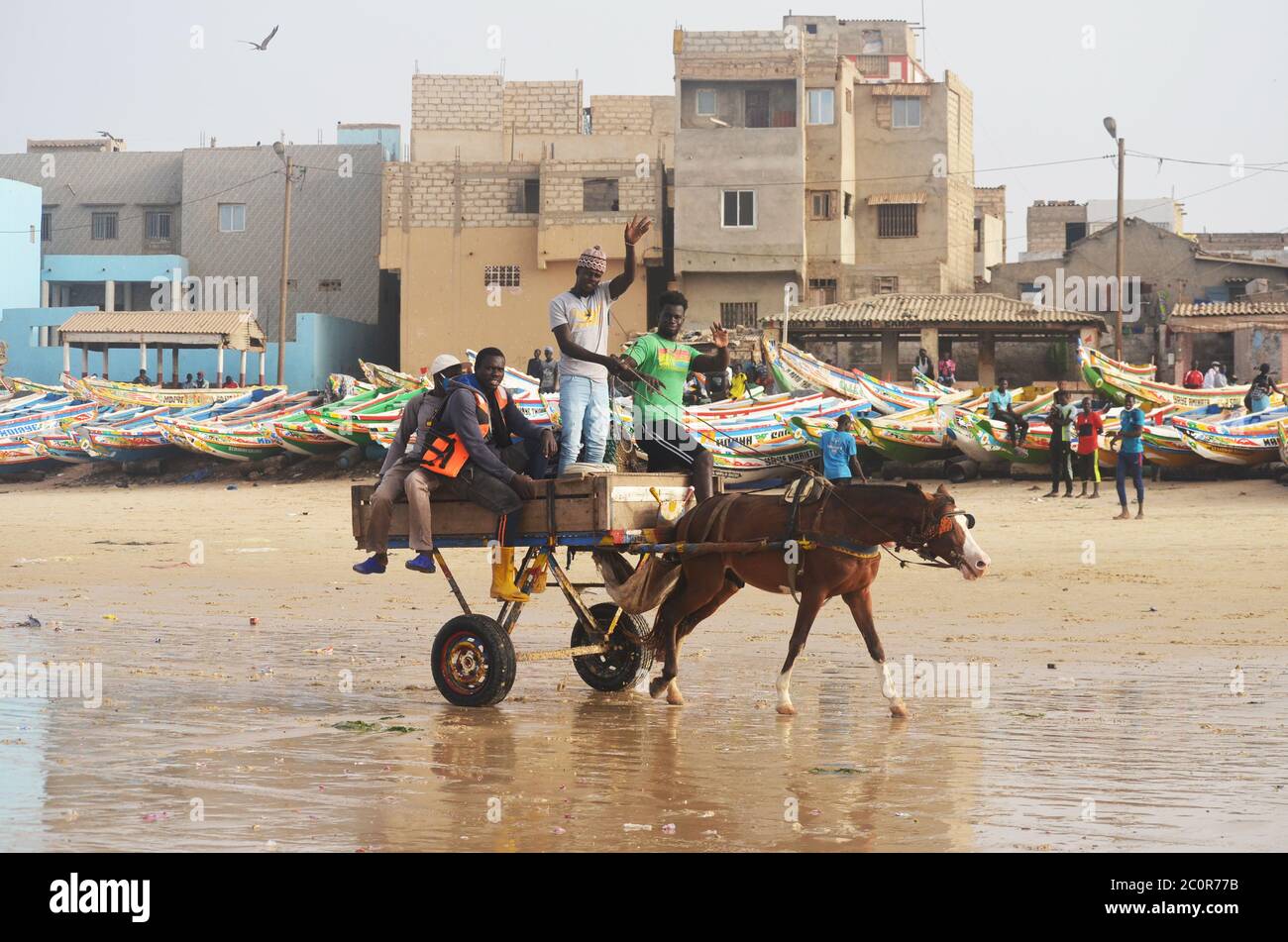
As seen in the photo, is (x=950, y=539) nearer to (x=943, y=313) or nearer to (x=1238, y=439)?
(x=1238, y=439)

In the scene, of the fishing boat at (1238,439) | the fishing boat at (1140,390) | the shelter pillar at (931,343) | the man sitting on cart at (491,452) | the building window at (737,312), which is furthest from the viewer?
the building window at (737,312)

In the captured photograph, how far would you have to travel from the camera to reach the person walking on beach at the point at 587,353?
34.0ft

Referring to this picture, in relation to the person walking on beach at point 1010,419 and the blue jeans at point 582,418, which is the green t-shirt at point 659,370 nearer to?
the blue jeans at point 582,418

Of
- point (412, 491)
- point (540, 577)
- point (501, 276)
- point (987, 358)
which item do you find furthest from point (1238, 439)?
point (501, 276)

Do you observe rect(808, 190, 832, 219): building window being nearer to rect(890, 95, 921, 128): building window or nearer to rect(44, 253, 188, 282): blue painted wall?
rect(890, 95, 921, 128): building window

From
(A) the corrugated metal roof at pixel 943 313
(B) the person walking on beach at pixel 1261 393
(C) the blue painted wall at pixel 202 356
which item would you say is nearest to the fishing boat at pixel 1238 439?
(B) the person walking on beach at pixel 1261 393

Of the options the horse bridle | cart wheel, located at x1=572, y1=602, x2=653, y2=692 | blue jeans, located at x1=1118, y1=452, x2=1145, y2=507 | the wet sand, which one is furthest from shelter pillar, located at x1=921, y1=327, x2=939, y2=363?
the horse bridle

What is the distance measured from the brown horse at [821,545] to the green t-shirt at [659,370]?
702 millimetres

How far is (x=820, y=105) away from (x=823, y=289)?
6.23 m

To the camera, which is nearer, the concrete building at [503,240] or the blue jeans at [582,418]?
the blue jeans at [582,418]

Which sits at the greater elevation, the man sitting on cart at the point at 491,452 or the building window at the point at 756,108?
the building window at the point at 756,108

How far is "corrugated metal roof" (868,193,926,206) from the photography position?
183 feet

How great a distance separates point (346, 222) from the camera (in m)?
59.1

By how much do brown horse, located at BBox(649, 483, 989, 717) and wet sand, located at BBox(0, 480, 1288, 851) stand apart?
2.13 ft
